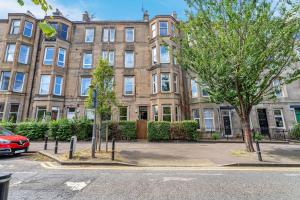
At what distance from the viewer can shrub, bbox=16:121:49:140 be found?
14812mm

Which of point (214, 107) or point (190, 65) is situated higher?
point (190, 65)

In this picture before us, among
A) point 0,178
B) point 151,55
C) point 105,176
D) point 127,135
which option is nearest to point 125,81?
point 151,55

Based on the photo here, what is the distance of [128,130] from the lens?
15.5 meters

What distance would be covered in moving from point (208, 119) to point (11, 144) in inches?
696

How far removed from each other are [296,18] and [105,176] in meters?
12.9

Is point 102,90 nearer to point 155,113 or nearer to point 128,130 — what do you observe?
point 128,130

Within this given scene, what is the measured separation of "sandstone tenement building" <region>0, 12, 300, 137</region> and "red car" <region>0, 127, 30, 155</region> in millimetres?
10234

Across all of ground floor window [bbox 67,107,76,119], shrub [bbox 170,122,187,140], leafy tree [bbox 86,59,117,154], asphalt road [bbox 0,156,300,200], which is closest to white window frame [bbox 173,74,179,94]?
shrub [bbox 170,122,187,140]

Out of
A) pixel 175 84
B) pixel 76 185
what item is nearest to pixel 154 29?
pixel 175 84

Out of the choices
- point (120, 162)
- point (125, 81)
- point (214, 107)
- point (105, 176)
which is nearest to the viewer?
point (105, 176)

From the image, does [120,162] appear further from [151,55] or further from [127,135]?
[151,55]

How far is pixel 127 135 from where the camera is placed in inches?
609

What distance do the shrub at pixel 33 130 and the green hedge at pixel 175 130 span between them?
957cm

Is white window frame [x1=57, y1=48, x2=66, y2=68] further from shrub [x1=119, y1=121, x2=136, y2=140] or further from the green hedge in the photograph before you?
the green hedge
